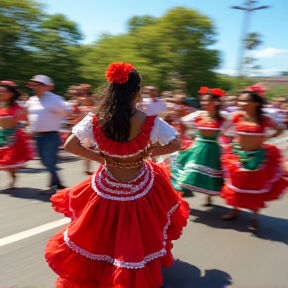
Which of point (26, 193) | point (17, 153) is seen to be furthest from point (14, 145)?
point (26, 193)

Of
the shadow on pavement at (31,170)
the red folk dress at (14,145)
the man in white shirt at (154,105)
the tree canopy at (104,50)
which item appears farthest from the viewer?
the tree canopy at (104,50)

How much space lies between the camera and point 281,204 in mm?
5883

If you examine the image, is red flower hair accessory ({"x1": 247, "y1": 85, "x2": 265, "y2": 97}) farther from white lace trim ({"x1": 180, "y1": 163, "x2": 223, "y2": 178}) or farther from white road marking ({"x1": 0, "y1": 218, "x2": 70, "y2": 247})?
white road marking ({"x1": 0, "y1": 218, "x2": 70, "y2": 247})

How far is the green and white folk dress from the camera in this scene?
Result: 198 inches

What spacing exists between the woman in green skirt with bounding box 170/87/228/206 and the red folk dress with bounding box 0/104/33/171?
2573mm

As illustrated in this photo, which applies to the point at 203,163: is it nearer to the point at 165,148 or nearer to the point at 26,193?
the point at 165,148

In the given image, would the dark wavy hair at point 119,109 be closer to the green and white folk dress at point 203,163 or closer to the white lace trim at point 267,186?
the white lace trim at point 267,186

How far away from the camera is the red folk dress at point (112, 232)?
2.71 m

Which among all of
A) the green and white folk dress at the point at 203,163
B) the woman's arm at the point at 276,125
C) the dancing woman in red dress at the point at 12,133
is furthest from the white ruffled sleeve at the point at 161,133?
the dancing woman in red dress at the point at 12,133

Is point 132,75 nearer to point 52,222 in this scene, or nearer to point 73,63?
point 52,222

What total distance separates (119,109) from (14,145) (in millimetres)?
3876

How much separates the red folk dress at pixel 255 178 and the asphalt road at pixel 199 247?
0.39 m

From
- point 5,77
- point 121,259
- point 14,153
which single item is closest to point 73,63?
point 5,77

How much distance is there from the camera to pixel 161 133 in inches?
111
